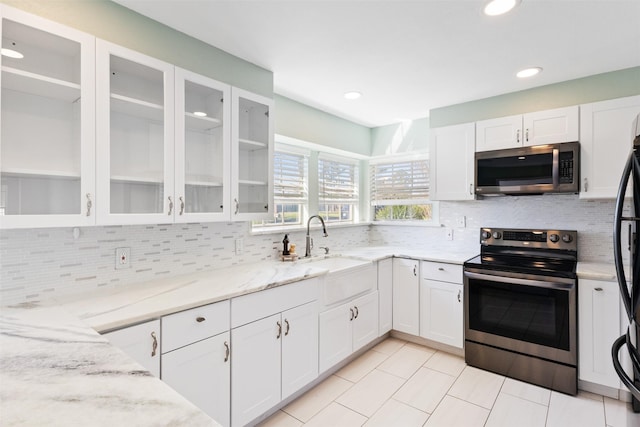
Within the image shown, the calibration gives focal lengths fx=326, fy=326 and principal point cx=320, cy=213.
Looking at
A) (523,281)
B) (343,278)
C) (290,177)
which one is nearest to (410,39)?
(290,177)

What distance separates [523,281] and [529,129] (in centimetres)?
129

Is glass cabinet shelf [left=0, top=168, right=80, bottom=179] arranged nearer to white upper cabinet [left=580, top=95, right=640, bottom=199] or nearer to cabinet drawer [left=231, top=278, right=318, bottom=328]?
cabinet drawer [left=231, top=278, right=318, bottom=328]

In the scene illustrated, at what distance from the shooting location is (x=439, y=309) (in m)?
2.97

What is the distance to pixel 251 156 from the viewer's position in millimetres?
2352

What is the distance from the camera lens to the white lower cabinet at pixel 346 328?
244 cm

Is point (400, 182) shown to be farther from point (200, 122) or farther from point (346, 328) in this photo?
point (200, 122)

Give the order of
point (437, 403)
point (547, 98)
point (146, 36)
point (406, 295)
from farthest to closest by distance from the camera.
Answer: point (406, 295), point (547, 98), point (437, 403), point (146, 36)

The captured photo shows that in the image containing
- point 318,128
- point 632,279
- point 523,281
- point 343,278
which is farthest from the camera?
point 318,128

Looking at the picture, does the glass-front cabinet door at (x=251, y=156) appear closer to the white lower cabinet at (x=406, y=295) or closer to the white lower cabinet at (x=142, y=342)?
the white lower cabinet at (x=142, y=342)

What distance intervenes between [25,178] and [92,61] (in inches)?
24.7

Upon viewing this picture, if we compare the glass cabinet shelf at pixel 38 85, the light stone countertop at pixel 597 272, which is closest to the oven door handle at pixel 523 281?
the light stone countertop at pixel 597 272

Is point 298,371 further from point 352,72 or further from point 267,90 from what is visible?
point 352,72

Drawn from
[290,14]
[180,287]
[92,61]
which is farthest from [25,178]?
[290,14]

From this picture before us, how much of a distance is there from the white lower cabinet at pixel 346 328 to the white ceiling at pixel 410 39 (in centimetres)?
186
